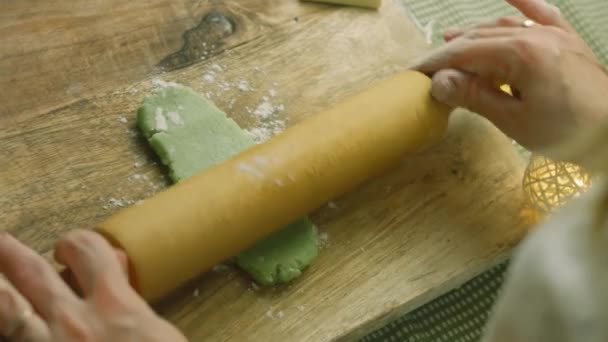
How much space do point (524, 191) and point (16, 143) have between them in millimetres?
746

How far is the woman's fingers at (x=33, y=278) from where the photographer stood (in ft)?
2.58

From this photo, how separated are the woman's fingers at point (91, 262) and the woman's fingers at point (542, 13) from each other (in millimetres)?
729

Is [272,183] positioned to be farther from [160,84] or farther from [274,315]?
[160,84]

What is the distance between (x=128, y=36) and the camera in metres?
1.11

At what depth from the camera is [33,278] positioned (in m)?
0.80

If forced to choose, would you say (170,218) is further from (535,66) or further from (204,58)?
(535,66)

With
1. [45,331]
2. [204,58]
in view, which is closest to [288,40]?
[204,58]

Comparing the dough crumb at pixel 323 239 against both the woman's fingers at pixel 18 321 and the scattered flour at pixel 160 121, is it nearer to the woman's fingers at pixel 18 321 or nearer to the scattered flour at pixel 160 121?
the scattered flour at pixel 160 121

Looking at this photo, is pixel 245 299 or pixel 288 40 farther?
pixel 288 40

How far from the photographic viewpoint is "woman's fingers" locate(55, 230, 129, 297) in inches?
31.3

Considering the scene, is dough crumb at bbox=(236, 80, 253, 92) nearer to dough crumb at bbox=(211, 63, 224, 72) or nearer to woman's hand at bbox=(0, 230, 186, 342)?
dough crumb at bbox=(211, 63, 224, 72)

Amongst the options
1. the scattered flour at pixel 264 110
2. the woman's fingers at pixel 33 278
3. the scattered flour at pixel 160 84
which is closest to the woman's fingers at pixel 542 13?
the scattered flour at pixel 264 110

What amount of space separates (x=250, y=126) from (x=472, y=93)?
1.09ft

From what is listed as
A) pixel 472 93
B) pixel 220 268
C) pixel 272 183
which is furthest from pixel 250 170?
pixel 472 93
